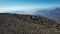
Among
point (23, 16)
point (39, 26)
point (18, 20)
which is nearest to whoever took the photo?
point (39, 26)

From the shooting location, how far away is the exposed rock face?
70.6 feet

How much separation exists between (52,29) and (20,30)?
4276 millimetres

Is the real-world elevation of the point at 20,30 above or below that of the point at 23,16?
below

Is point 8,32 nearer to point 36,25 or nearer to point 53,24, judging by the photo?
point 36,25

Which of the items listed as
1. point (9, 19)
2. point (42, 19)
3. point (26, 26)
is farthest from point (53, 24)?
point (9, 19)

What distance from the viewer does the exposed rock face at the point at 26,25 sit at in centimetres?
2153

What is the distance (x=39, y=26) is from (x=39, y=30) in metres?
1.38

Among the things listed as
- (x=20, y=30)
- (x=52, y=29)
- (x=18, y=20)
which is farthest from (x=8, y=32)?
(x=52, y=29)

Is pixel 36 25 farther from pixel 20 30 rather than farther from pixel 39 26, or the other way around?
pixel 20 30

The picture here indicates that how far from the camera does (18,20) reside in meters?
24.6

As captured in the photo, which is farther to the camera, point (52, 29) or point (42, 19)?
point (42, 19)

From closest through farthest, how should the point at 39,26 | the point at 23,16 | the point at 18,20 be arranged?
the point at 39,26
the point at 18,20
the point at 23,16

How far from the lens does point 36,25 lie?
23.3 metres

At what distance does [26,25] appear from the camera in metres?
23.5
